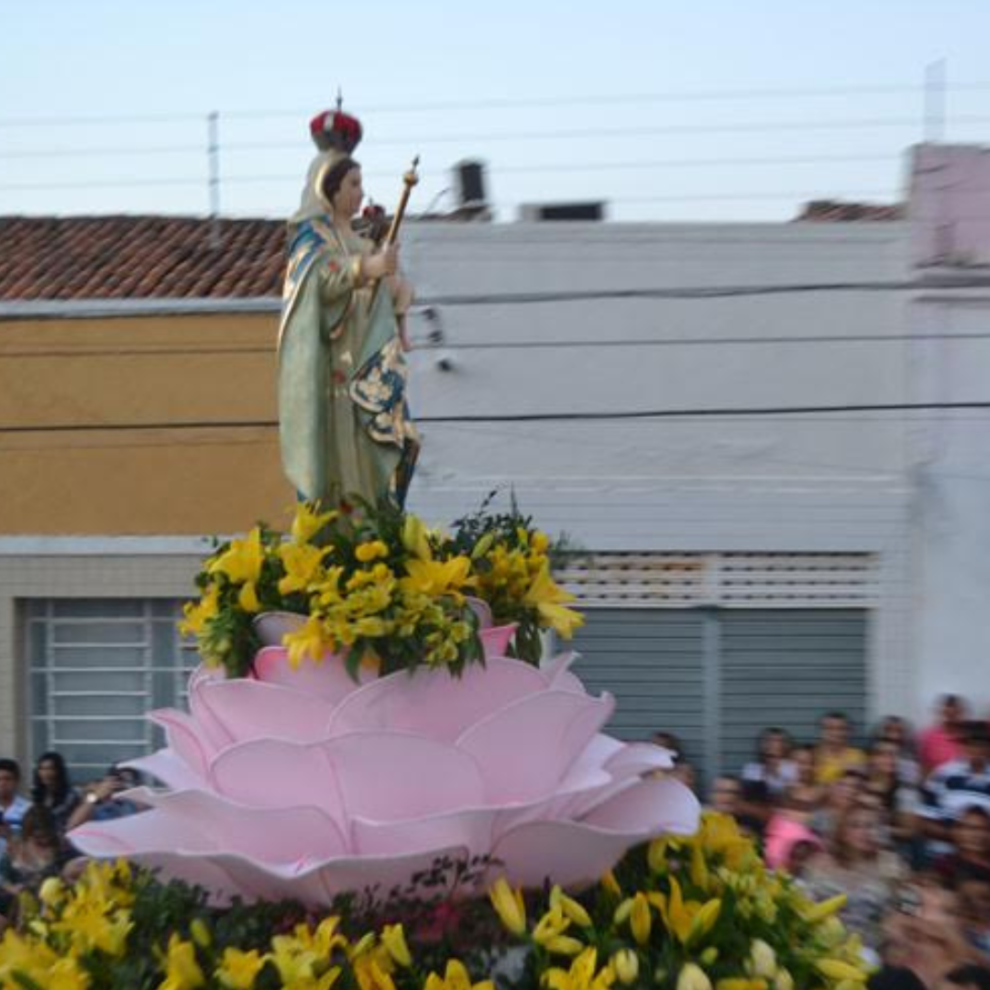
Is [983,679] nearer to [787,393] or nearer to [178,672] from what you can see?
[787,393]

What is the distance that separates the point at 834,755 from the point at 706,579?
4088 mm

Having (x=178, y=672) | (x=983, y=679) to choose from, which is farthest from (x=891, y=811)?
(x=178, y=672)

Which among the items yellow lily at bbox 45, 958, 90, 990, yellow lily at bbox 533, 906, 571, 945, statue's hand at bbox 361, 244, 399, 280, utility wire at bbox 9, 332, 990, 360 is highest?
utility wire at bbox 9, 332, 990, 360

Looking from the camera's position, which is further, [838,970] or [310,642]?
[838,970]

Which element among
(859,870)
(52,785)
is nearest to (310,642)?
Answer: (859,870)

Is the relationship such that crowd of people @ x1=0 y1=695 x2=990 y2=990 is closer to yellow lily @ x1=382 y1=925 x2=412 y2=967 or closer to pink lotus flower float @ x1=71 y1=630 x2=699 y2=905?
pink lotus flower float @ x1=71 y1=630 x2=699 y2=905

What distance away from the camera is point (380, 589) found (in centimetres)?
410

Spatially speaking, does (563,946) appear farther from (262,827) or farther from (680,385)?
(680,385)

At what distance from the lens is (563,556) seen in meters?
4.71

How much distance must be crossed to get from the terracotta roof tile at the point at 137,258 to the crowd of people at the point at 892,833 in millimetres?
6040

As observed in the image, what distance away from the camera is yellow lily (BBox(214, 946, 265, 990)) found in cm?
381

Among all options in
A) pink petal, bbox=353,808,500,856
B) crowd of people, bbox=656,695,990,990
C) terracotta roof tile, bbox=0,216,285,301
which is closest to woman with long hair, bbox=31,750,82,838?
crowd of people, bbox=656,695,990,990

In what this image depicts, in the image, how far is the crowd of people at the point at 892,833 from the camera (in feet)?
22.5

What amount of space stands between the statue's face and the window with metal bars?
10.3 meters
